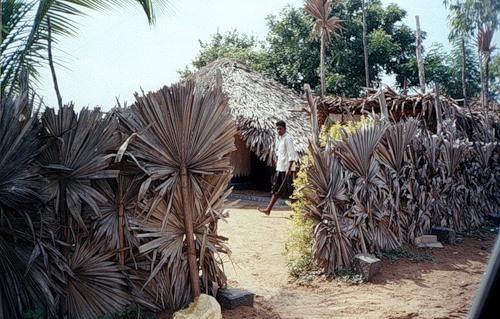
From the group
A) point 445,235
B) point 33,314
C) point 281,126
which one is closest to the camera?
point 33,314

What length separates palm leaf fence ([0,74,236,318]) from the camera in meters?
3.52

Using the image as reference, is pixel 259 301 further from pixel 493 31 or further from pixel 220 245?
pixel 493 31

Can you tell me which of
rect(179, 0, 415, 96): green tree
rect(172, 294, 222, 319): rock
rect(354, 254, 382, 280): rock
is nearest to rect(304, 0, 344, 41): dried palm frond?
rect(179, 0, 415, 96): green tree

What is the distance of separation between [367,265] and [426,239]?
2039 millimetres

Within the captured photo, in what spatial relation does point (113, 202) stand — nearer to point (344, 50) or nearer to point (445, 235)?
point (445, 235)

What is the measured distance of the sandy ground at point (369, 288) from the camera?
4500 mm

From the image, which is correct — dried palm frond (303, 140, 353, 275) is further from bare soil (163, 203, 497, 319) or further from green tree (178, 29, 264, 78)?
green tree (178, 29, 264, 78)

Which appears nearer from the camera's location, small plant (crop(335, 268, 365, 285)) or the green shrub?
the green shrub

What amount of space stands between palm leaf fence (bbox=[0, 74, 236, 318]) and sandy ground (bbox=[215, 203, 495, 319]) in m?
0.82

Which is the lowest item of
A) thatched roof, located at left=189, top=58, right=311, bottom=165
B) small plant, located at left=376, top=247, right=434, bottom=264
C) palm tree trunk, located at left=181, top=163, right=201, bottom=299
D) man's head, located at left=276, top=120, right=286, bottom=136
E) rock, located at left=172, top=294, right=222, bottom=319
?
small plant, located at left=376, top=247, right=434, bottom=264

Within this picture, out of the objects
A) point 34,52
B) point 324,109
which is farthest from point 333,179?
point 324,109

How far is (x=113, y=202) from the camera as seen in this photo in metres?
4.00

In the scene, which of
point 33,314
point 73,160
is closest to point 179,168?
point 73,160

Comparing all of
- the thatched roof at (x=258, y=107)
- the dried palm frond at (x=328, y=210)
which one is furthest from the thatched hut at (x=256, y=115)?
the dried palm frond at (x=328, y=210)
